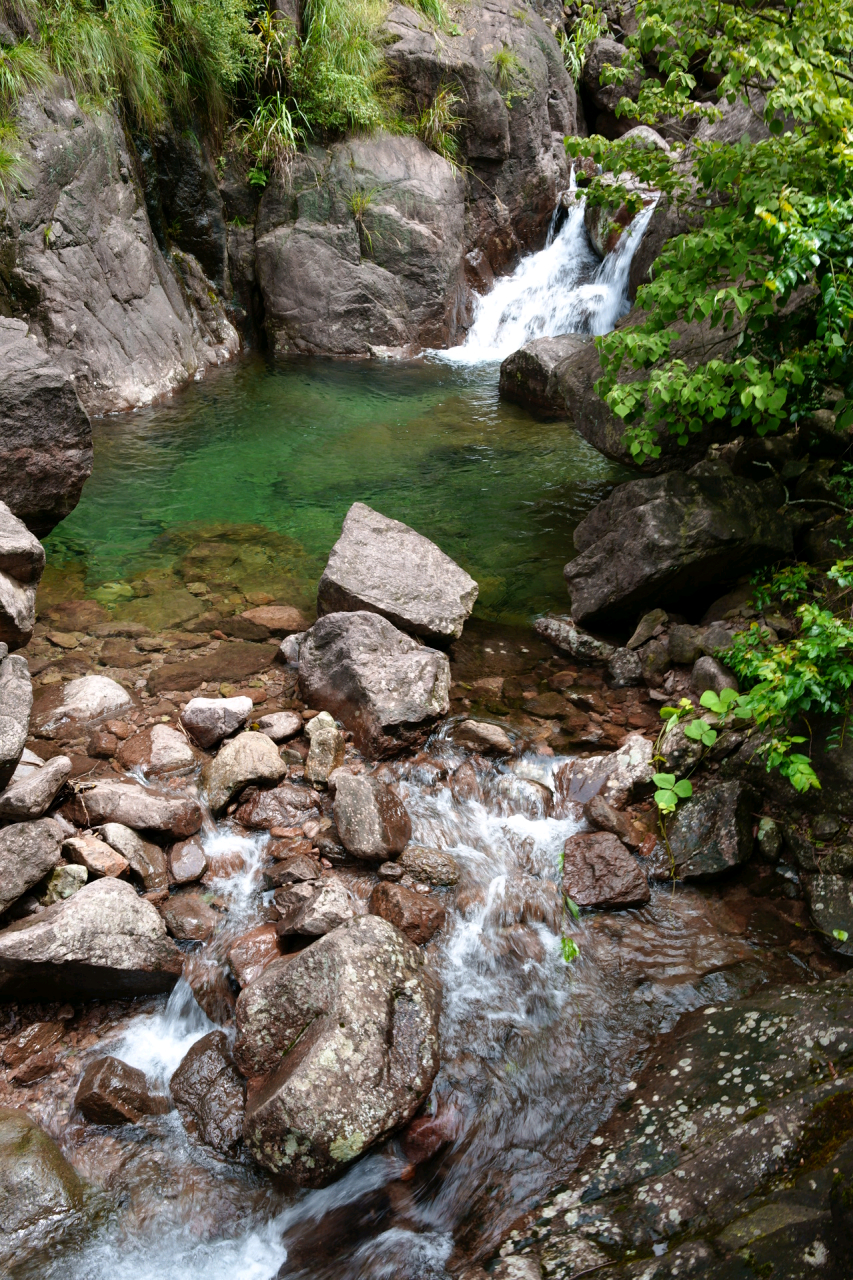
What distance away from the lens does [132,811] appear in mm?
3607

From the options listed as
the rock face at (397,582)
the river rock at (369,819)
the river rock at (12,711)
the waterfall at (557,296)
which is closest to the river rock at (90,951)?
the river rock at (12,711)

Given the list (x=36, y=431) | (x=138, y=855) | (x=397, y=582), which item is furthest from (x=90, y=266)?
(x=138, y=855)

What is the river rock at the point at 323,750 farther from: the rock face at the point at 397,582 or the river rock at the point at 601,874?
the river rock at the point at 601,874

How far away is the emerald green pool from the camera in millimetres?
6207

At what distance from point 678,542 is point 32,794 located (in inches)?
147

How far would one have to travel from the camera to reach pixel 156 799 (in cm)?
373

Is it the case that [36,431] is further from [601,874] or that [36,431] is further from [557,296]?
[557,296]

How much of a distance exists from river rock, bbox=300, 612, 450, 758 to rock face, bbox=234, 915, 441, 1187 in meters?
1.40

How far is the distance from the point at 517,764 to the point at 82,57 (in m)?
9.54

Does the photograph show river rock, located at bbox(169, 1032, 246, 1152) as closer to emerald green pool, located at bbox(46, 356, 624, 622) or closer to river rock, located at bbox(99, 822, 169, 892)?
river rock, located at bbox(99, 822, 169, 892)

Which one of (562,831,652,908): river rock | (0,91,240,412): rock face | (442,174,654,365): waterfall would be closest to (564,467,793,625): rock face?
(562,831,652,908): river rock

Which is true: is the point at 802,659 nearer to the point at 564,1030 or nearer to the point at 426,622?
the point at 564,1030

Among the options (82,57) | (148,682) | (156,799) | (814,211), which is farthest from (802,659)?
(82,57)

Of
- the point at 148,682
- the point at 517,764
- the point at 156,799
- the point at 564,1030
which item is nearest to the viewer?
the point at 564,1030
